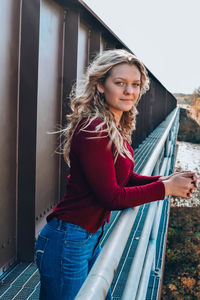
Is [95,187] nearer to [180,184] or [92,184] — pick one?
[92,184]

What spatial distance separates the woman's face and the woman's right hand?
1.39ft

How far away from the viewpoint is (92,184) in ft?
4.95

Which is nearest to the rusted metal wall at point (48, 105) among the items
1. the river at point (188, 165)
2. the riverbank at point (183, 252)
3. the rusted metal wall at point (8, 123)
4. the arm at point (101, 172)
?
the rusted metal wall at point (8, 123)

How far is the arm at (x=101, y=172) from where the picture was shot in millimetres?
1466

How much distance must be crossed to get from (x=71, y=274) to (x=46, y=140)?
2.21m

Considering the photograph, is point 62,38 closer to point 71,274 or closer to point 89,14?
point 89,14

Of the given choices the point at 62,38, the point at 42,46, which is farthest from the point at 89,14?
the point at 42,46

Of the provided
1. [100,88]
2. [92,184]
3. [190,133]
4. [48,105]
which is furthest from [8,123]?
[190,133]

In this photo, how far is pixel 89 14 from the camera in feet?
14.1

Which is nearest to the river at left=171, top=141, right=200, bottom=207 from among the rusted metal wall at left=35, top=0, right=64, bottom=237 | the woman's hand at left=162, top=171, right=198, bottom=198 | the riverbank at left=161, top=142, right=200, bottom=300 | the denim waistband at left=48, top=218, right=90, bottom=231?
the riverbank at left=161, top=142, right=200, bottom=300

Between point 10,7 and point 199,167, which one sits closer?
point 10,7

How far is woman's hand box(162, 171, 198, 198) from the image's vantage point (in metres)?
1.76

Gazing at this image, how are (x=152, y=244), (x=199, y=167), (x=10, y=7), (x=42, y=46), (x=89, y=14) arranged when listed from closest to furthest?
(x=152, y=244) → (x=10, y=7) → (x=42, y=46) → (x=89, y=14) → (x=199, y=167)

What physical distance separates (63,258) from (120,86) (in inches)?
33.0
